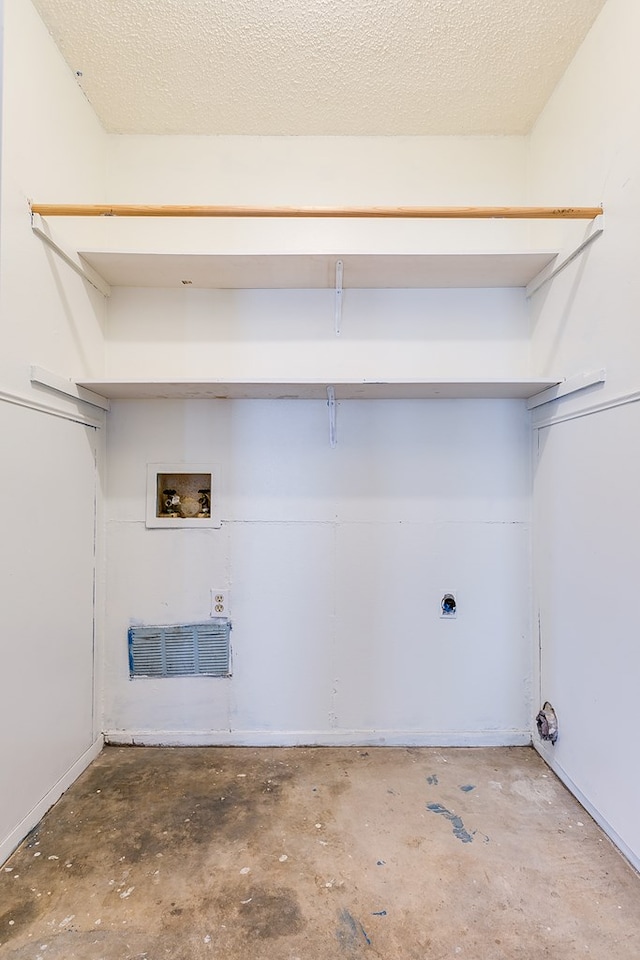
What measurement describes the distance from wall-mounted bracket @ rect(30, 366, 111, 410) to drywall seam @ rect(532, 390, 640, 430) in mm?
1944

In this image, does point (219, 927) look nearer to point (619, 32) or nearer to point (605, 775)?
point (605, 775)

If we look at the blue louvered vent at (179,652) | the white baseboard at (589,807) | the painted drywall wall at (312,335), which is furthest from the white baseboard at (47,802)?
the white baseboard at (589,807)

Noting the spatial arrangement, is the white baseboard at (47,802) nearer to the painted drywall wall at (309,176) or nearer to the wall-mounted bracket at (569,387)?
the painted drywall wall at (309,176)

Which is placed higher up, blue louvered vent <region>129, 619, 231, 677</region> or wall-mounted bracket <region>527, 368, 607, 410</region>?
wall-mounted bracket <region>527, 368, 607, 410</region>

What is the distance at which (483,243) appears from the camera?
2127 millimetres

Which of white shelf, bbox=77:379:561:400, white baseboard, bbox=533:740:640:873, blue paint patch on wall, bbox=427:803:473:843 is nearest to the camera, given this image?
white baseboard, bbox=533:740:640:873

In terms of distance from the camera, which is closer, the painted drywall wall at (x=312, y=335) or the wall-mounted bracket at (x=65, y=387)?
the wall-mounted bracket at (x=65, y=387)

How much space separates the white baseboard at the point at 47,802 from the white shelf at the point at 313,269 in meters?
2.05

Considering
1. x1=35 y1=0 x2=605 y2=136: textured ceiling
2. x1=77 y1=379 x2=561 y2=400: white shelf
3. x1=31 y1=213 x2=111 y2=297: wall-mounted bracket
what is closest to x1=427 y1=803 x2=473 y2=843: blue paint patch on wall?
x1=77 y1=379 x2=561 y2=400: white shelf

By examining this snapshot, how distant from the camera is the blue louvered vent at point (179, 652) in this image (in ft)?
6.88

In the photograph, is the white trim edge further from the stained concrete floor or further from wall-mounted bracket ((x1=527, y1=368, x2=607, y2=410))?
wall-mounted bracket ((x1=527, y1=368, x2=607, y2=410))

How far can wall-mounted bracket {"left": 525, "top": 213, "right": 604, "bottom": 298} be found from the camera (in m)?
1.61

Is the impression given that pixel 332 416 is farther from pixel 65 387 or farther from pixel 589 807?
pixel 589 807

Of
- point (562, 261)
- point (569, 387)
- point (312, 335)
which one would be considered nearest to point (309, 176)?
point (312, 335)
